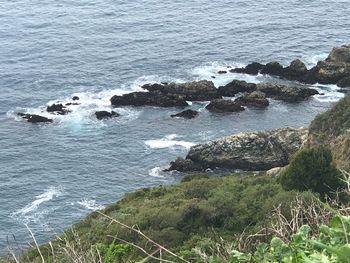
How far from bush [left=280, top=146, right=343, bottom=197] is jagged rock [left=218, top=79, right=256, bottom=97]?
4688cm

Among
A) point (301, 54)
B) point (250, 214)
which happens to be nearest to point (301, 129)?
point (301, 54)

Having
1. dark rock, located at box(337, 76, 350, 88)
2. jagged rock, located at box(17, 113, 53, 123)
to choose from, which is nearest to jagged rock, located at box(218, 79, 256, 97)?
dark rock, located at box(337, 76, 350, 88)

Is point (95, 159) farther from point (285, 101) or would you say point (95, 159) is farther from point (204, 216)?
point (204, 216)

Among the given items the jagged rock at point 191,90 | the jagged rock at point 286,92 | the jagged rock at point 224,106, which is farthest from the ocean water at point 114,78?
the jagged rock at point 191,90

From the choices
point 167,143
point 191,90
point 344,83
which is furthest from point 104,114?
point 344,83

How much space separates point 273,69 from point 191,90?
13.0 m

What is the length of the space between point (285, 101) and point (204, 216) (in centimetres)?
5315

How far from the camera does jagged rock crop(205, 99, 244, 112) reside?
266 ft

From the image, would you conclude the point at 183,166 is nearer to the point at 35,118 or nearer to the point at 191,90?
the point at 191,90

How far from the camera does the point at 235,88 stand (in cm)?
8619

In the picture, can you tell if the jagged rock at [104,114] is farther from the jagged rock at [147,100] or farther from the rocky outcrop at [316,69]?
the rocky outcrop at [316,69]

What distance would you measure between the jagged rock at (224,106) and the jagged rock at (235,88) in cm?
373

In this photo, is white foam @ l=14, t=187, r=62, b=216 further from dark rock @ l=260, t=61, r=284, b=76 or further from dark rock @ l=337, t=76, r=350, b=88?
dark rock @ l=337, t=76, r=350, b=88

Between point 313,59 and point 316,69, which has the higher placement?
point 313,59
